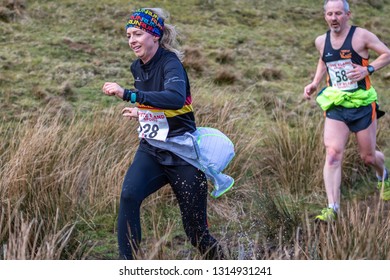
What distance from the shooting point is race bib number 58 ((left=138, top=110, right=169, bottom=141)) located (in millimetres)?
4230

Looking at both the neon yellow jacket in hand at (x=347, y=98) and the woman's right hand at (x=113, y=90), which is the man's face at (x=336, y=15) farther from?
the woman's right hand at (x=113, y=90)

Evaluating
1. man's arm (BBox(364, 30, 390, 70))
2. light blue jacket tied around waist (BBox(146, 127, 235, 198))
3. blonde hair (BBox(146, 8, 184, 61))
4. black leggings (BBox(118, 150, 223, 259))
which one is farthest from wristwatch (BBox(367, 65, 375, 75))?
black leggings (BBox(118, 150, 223, 259))

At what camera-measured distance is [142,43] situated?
4219mm

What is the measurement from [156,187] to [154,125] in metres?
0.38

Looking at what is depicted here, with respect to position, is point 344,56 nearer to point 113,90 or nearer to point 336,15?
point 336,15

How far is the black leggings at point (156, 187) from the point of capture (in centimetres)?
409

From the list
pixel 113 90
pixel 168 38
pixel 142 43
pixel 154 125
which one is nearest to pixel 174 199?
pixel 154 125

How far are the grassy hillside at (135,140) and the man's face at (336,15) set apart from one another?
116cm

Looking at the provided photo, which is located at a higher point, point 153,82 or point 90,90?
point 153,82

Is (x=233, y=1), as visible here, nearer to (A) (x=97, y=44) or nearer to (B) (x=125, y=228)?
(A) (x=97, y=44)

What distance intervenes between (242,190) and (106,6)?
9.60 metres

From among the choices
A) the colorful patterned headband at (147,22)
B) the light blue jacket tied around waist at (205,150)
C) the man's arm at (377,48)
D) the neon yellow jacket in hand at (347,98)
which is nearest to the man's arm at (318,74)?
the neon yellow jacket in hand at (347,98)

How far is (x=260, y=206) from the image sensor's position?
16.6 ft
